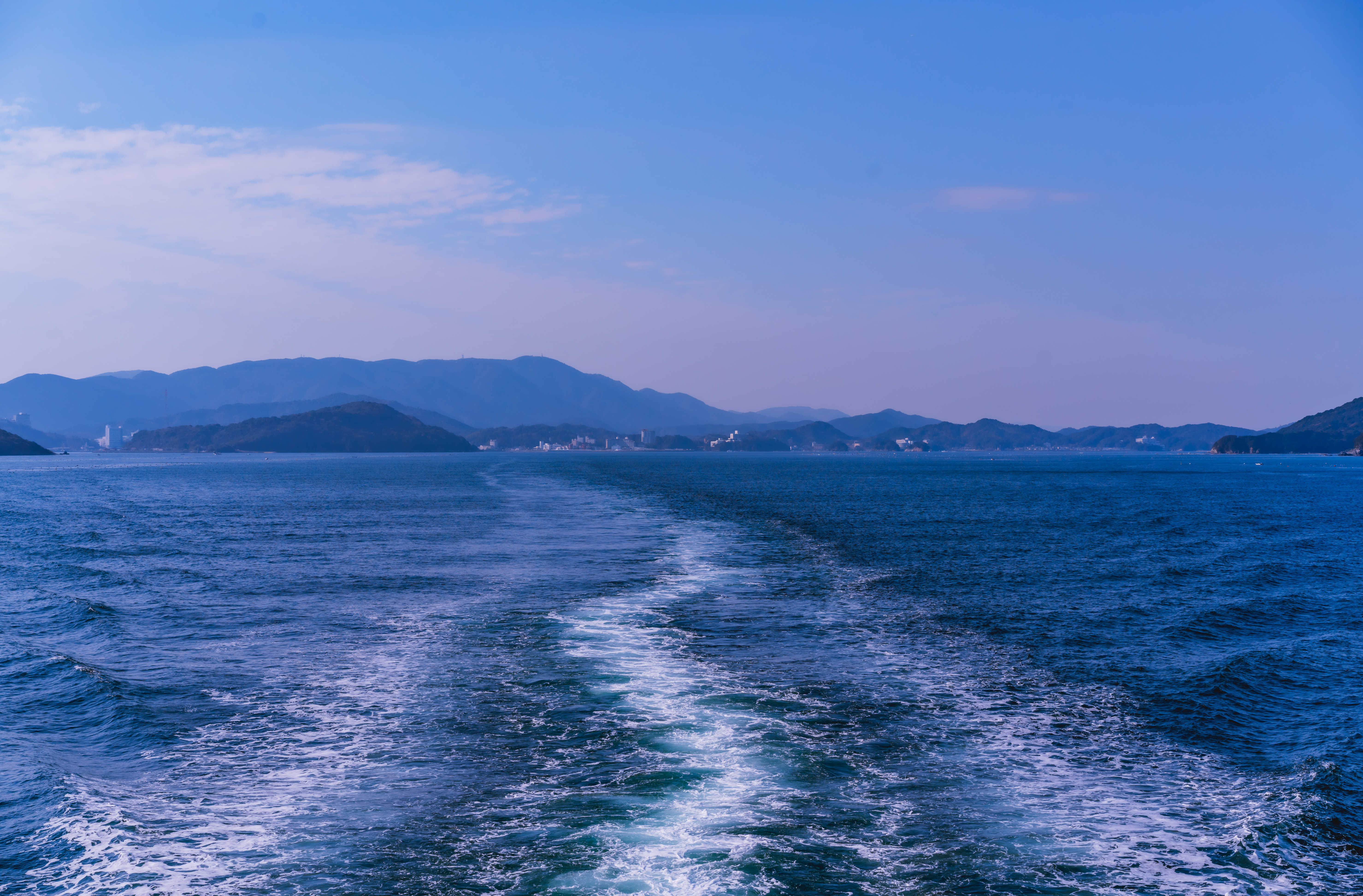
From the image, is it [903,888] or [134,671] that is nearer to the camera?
[903,888]

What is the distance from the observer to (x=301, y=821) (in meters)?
13.0

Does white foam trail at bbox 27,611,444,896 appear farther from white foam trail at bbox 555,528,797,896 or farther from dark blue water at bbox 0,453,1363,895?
white foam trail at bbox 555,528,797,896

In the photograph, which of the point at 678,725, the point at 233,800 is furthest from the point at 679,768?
the point at 233,800

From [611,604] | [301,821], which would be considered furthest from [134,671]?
[611,604]

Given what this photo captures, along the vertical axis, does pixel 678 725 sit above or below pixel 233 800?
above

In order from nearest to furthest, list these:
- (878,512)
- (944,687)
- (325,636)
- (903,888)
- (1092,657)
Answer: (903,888), (944,687), (1092,657), (325,636), (878,512)

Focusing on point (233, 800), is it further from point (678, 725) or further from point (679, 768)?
point (678, 725)

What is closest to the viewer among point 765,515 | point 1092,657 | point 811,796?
point 811,796

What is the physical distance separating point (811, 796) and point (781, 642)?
430 inches

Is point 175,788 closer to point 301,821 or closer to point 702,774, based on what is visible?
point 301,821

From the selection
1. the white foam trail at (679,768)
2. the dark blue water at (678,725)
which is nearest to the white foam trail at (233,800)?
the dark blue water at (678,725)

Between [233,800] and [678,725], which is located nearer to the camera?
[233,800]

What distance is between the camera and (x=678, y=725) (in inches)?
688

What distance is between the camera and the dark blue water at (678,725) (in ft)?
38.7
